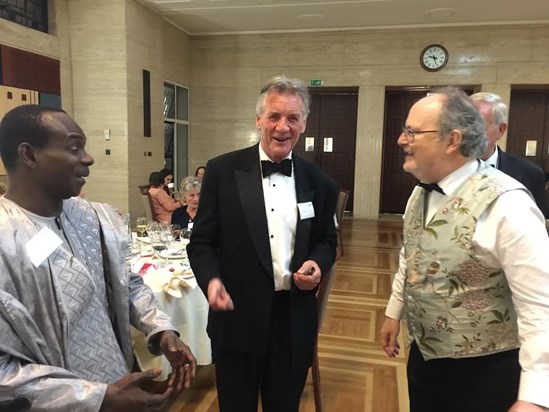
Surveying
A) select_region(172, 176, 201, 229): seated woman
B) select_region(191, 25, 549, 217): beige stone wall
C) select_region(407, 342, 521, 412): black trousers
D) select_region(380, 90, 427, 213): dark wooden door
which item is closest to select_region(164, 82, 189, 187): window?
select_region(191, 25, 549, 217): beige stone wall

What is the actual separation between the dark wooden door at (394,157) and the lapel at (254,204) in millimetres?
8564

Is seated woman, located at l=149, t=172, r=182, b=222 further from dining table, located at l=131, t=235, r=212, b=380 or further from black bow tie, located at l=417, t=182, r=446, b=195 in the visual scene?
black bow tie, located at l=417, t=182, r=446, b=195

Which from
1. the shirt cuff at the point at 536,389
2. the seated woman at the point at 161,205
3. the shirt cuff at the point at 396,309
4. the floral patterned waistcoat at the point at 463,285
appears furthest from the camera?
the seated woman at the point at 161,205

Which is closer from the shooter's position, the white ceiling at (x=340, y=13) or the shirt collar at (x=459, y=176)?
the shirt collar at (x=459, y=176)

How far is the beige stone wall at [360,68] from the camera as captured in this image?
9.01 m

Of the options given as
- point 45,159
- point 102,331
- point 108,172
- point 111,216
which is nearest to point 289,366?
point 102,331

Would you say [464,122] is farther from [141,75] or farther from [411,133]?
[141,75]

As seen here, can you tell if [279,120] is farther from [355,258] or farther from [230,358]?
[355,258]

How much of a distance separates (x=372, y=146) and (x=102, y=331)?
29.7ft

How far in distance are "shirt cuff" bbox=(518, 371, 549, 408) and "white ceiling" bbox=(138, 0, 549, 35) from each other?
7.87 metres

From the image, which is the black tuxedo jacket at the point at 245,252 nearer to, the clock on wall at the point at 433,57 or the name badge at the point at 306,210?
the name badge at the point at 306,210

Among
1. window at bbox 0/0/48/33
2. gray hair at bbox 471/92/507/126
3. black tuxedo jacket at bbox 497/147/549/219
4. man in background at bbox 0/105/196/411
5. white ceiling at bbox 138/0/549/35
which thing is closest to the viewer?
man in background at bbox 0/105/196/411

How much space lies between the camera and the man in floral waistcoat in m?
1.25

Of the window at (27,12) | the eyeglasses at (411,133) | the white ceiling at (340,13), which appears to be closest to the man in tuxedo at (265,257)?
the eyeglasses at (411,133)
